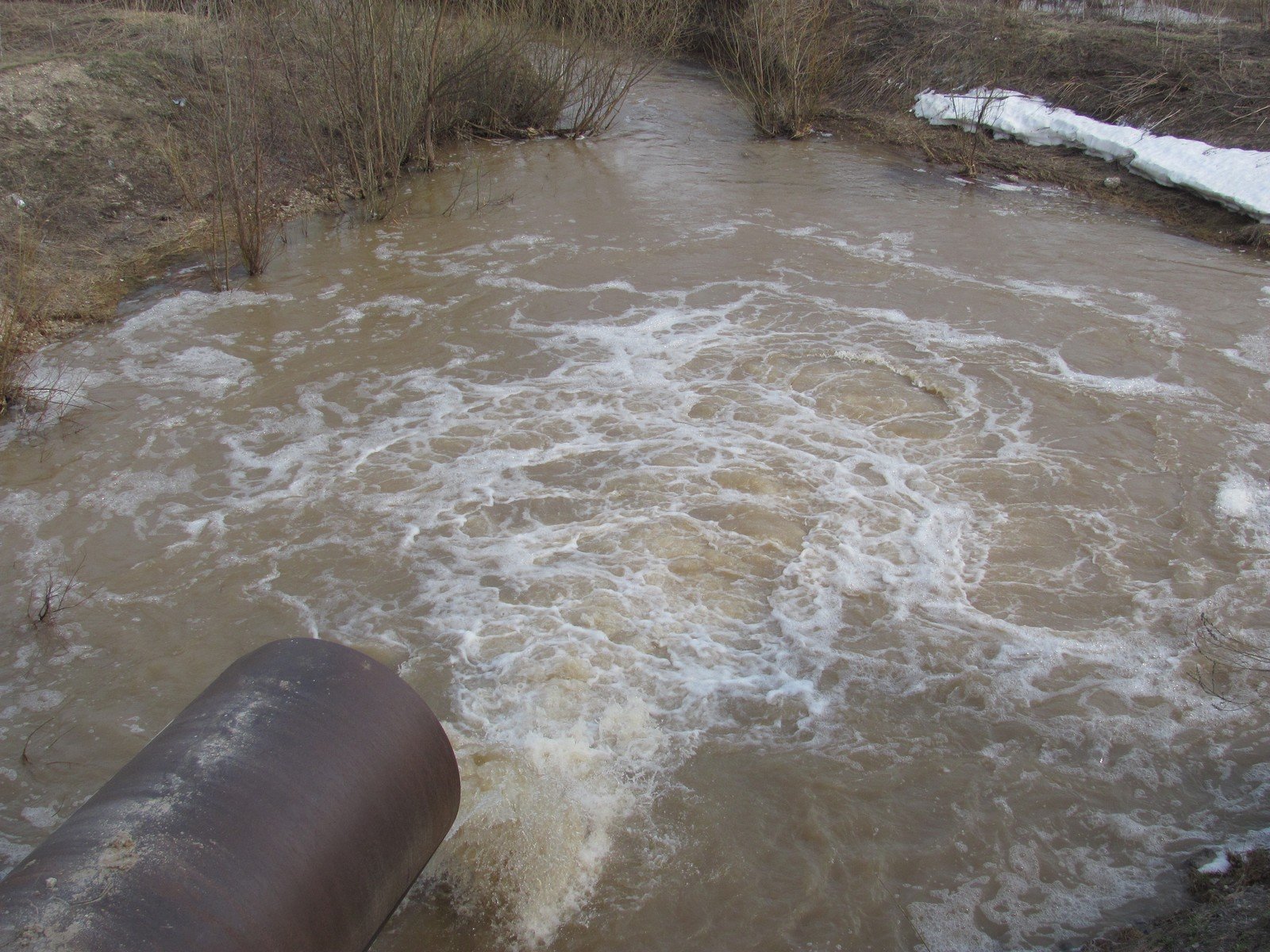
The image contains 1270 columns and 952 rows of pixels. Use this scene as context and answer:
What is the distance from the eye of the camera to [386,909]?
7.95 ft

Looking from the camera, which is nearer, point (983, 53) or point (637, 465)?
point (637, 465)

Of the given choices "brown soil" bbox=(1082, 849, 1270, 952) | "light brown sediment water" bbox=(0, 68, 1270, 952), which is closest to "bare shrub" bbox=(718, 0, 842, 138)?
"light brown sediment water" bbox=(0, 68, 1270, 952)

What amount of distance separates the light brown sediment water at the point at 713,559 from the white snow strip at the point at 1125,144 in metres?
1.02

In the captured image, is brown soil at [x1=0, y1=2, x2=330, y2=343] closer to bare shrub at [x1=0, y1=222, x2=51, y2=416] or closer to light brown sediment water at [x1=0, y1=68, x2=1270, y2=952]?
bare shrub at [x1=0, y1=222, x2=51, y2=416]

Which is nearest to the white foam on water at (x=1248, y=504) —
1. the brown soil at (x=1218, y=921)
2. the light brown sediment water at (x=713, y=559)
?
the light brown sediment water at (x=713, y=559)

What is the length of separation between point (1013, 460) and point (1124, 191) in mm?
6022

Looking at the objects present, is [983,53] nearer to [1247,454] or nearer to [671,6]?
[671,6]

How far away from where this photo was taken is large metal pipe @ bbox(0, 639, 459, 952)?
190cm

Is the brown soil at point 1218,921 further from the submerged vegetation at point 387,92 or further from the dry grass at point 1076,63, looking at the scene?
the dry grass at point 1076,63

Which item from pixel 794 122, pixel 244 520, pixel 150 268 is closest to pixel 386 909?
pixel 244 520

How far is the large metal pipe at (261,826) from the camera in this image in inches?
74.7

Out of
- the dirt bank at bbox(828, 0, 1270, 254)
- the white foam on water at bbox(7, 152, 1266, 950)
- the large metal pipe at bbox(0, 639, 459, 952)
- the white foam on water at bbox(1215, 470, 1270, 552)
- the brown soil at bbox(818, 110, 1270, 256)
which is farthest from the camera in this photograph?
the dirt bank at bbox(828, 0, 1270, 254)

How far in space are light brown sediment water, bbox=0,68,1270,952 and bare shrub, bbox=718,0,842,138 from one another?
4386mm

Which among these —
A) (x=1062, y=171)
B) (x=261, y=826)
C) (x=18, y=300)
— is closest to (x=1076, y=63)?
(x=1062, y=171)
